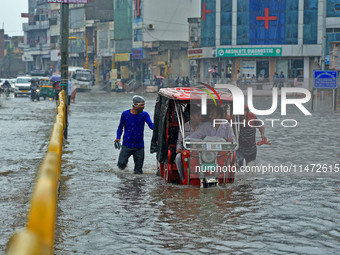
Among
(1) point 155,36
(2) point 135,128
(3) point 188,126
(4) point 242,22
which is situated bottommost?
(2) point 135,128

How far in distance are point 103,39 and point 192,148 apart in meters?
85.0

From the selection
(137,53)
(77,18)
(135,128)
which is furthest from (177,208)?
(77,18)

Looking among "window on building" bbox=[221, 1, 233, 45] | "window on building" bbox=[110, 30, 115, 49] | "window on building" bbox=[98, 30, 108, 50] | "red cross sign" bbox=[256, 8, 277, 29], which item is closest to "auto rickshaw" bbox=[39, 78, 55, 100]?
"window on building" bbox=[221, 1, 233, 45]

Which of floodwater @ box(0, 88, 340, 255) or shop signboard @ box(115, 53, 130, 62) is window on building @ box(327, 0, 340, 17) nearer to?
shop signboard @ box(115, 53, 130, 62)

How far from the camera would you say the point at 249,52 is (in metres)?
66.6

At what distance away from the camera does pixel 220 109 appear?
1127cm

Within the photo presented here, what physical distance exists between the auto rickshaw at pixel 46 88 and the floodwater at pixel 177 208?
30243 millimetres

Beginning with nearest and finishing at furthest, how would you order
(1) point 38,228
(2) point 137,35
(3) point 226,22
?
(1) point 38,228 → (3) point 226,22 → (2) point 137,35

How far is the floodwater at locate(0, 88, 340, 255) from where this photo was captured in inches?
288

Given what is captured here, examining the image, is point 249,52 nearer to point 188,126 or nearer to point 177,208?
point 188,126

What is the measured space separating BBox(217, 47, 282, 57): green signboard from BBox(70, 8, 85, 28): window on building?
37202 mm

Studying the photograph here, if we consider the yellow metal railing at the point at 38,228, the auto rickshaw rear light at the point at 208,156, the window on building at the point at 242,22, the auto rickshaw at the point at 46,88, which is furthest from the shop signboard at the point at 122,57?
the yellow metal railing at the point at 38,228

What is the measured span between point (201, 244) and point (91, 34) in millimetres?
94276

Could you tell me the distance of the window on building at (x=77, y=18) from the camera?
100750mm
